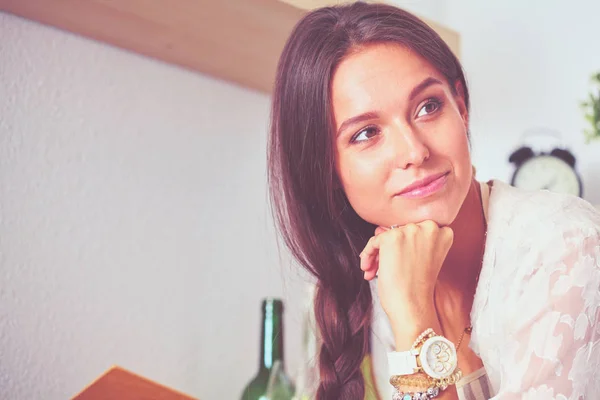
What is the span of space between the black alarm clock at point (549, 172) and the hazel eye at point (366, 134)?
60 centimetres

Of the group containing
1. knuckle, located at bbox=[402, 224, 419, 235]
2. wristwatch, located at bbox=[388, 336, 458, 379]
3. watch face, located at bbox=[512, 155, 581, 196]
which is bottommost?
wristwatch, located at bbox=[388, 336, 458, 379]

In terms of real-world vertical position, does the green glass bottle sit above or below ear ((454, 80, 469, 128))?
below

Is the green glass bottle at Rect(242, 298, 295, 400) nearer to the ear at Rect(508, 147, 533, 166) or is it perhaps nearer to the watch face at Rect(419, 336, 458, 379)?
the watch face at Rect(419, 336, 458, 379)

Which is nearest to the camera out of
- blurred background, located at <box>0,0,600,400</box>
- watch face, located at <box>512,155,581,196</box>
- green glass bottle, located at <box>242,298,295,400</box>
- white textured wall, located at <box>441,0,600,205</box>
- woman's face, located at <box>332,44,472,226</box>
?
woman's face, located at <box>332,44,472,226</box>

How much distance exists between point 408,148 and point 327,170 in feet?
0.51

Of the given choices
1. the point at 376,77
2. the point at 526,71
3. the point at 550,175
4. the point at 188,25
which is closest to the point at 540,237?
the point at 376,77

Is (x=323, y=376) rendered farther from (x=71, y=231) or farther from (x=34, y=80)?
(x=34, y=80)

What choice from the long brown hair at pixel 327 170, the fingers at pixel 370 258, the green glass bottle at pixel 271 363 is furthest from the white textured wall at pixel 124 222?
the fingers at pixel 370 258

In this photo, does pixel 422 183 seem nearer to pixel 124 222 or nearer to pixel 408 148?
pixel 408 148

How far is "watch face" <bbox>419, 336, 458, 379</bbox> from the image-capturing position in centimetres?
82

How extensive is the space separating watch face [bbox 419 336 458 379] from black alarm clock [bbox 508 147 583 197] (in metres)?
0.64

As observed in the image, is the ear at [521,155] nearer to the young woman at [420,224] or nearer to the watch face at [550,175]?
the watch face at [550,175]

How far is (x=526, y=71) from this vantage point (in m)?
1.65

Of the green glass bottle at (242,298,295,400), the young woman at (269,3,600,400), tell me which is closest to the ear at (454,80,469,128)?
the young woman at (269,3,600,400)
